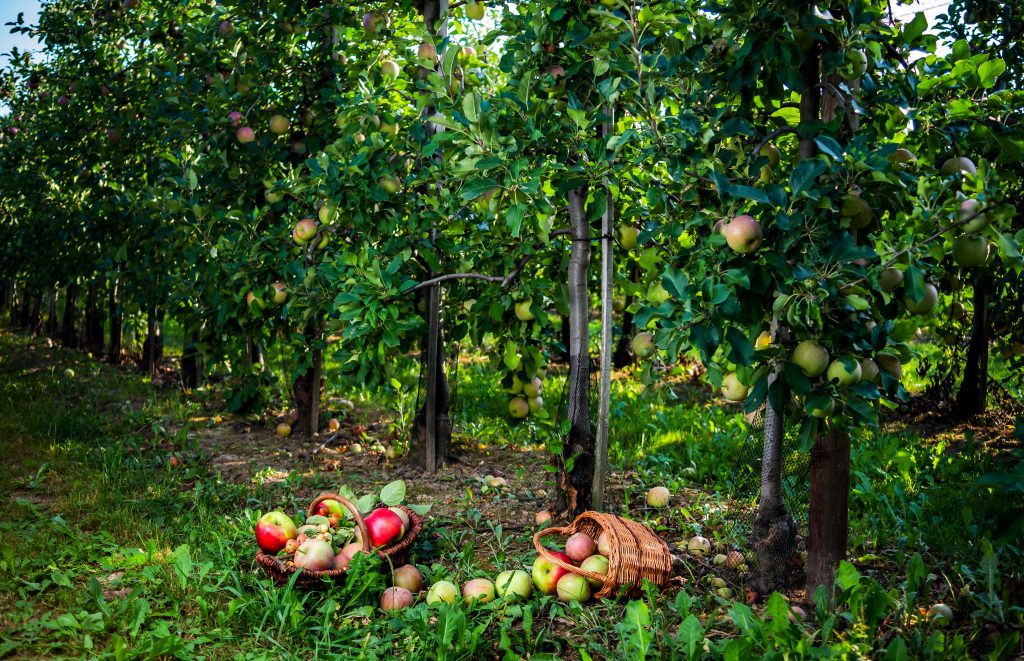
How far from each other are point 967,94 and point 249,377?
423 centimetres

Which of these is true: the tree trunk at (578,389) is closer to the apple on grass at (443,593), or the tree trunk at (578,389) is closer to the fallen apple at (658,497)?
the fallen apple at (658,497)

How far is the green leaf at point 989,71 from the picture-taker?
231cm

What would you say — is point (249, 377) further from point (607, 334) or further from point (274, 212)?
point (607, 334)

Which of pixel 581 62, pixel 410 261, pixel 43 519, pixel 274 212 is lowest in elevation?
pixel 43 519

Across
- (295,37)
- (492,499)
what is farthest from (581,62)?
(295,37)

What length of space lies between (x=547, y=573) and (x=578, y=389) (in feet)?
3.02

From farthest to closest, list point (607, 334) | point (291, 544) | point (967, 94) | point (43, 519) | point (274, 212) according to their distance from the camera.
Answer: point (274, 212) → point (43, 519) → point (607, 334) → point (291, 544) → point (967, 94)

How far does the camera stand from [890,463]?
4.38m

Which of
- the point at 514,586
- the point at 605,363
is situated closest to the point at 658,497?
the point at 605,363

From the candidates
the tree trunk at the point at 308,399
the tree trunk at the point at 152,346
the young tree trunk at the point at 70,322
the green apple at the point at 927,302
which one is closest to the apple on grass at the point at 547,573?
the green apple at the point at 927,302

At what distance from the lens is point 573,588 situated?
2.75 metres

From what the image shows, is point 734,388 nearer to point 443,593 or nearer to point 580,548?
point 580,548

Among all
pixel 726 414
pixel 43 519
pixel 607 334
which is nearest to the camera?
pixel 607 334

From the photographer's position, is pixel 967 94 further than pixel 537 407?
No
